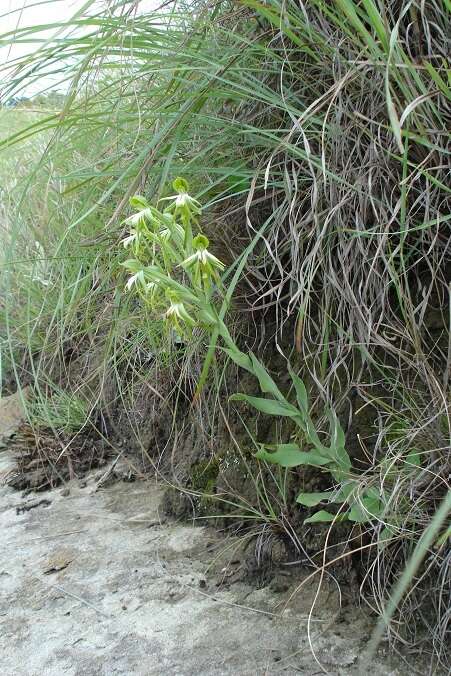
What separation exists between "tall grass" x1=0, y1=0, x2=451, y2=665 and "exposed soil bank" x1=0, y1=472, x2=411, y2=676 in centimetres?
16

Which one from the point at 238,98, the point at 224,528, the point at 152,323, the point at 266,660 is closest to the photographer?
the point at 266,660

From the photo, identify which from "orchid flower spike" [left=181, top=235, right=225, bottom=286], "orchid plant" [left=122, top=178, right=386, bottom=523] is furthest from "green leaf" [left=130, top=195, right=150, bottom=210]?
"orchid flower spike" [left=181, top=235, right=225, bottom=286]

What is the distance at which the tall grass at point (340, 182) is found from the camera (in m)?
1.26

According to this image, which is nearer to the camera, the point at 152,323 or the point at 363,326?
the point at 363,326

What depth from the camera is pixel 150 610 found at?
1.52 metres

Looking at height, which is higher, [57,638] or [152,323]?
[152,323]

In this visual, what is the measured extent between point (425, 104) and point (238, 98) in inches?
16.2

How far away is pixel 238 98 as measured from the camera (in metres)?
1.51

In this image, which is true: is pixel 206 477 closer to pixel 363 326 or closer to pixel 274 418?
pixel 274 418

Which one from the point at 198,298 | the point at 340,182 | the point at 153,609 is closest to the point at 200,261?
the point at 198,298

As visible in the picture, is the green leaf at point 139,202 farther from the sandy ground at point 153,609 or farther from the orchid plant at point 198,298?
the sandy ground at point 153,609

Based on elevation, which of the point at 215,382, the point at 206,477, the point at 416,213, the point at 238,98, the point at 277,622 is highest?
the point at 238,98

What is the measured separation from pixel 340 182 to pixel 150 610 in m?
1.01

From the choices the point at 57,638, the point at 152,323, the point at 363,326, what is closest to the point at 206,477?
the point at 152,323
